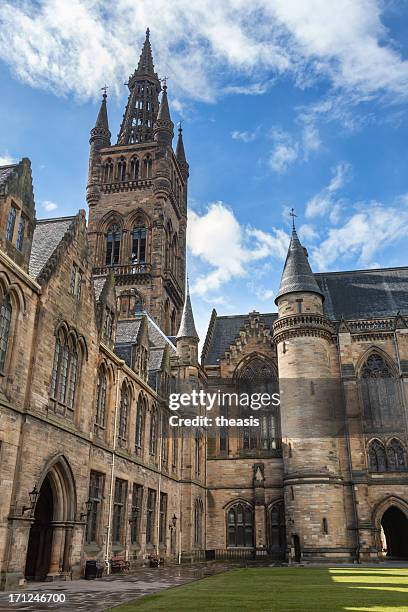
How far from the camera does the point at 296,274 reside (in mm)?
41406

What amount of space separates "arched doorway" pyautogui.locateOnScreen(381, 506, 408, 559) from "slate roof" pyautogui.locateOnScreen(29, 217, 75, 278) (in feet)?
101

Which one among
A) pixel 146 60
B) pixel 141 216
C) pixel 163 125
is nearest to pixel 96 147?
pixel 163 125

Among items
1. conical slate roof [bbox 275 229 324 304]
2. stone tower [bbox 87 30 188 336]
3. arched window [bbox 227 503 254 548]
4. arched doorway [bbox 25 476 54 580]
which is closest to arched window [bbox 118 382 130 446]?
arched doorway [bbox 25 476 54 580]

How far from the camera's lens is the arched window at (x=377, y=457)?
37.5 meters

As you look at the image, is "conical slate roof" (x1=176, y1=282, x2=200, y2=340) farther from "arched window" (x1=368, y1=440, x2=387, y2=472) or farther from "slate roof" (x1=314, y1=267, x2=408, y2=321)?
"arched window" (x1=368, y1=440, x2=387, y2=472)

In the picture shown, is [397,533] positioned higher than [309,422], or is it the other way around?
[309,422]

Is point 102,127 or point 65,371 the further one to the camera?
point 102,127

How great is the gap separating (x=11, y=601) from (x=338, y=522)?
84.5 feet

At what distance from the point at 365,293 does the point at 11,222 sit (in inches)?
1326

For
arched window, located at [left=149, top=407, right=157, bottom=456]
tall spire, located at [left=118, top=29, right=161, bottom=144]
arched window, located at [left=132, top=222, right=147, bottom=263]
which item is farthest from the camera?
tall spire, located at [left=118, top=29, right=161, bottom=144]

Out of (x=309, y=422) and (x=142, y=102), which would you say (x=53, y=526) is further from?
(x=142, y=102)

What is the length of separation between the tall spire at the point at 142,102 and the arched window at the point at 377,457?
1633 inches

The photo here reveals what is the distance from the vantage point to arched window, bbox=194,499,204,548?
1481 inches

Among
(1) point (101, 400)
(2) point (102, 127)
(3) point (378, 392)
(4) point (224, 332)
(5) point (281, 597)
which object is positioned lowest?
(5) point (281, 597)
